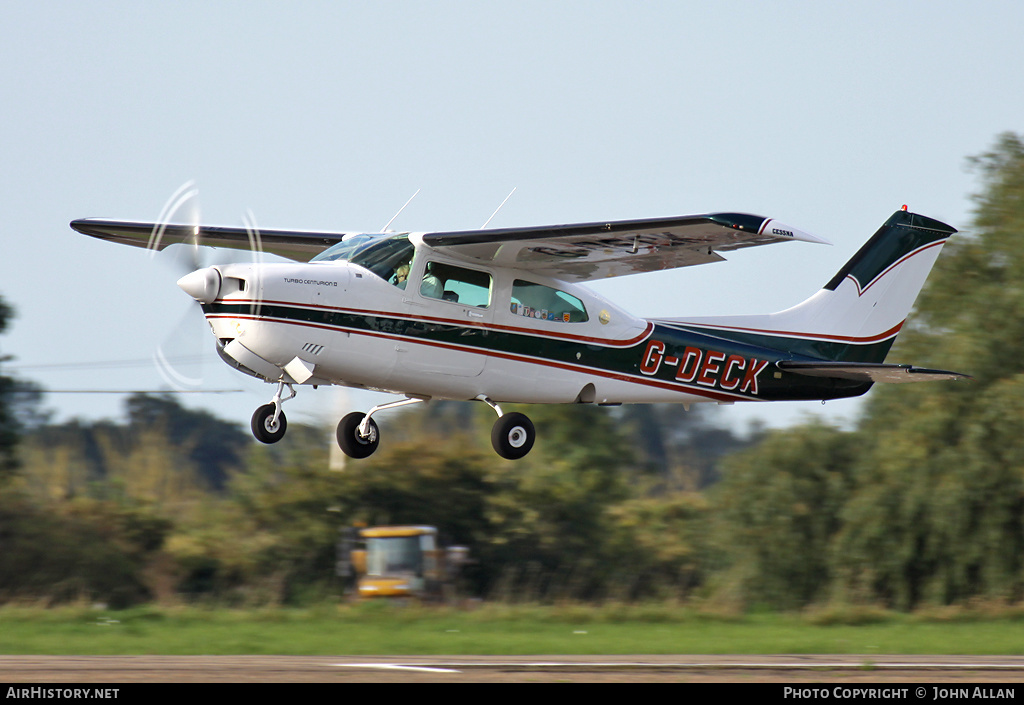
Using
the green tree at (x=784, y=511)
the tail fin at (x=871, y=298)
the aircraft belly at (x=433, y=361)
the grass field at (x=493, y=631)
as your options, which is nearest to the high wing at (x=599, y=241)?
the aircraft belly at (x=433, y=361)

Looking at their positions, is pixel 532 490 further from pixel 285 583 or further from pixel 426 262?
pixel 426 262

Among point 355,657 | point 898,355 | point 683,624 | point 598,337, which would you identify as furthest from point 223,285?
point 898,355

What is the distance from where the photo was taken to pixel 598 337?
45.2ft

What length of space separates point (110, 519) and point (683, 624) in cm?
1776

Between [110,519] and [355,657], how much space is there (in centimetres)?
1759

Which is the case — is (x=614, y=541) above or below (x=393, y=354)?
below

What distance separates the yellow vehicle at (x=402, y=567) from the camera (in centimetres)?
2650

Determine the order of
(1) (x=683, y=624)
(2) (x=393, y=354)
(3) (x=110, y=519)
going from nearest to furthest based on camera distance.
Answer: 1. (2) (x=393, y=354)
2. (1) (x=683, y=624)
3. (3) (x=110, y=519)

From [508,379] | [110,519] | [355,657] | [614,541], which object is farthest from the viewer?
[614,541]

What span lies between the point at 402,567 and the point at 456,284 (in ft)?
50.6

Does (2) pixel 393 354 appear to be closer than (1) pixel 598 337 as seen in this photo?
Yes

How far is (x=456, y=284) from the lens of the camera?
499 inches

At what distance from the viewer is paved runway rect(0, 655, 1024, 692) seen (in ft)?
45.8
